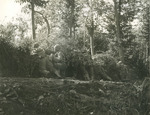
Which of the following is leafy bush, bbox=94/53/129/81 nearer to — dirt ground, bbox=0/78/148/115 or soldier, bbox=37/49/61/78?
soldier, bbox=37/49/61/78

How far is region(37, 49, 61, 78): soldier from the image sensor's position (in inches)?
373

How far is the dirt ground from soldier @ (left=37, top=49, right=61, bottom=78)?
2527 mm

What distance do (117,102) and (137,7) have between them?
66.3 feet

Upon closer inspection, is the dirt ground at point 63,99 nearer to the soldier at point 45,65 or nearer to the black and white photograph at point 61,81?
the black and white photograph at point 61,81

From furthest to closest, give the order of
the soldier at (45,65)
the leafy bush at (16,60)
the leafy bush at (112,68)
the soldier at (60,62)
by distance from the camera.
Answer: the leafy bush at (112,68) → the soldier at (60,62) → the soldier at (45,65) → the leafy bush at (16,60)

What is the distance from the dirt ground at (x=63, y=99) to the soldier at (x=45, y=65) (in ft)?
8.29

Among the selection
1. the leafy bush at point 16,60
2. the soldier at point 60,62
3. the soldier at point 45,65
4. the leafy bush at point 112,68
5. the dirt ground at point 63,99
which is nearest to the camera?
the dirt ground at point 63,99

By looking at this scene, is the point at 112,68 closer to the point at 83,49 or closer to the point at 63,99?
the point at 83,49

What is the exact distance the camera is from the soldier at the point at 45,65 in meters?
9.47

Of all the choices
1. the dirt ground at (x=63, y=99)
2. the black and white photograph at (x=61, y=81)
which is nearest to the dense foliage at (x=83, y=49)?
the black and white photograph at (x=61, y=81)

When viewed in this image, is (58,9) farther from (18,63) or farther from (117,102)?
(117,102)

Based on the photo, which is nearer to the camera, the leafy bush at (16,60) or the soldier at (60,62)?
the leafy bush at (16,60)

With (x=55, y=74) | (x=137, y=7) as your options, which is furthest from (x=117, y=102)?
(x=137, y=7)

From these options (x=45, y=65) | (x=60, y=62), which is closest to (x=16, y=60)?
(x=45, y=65)
